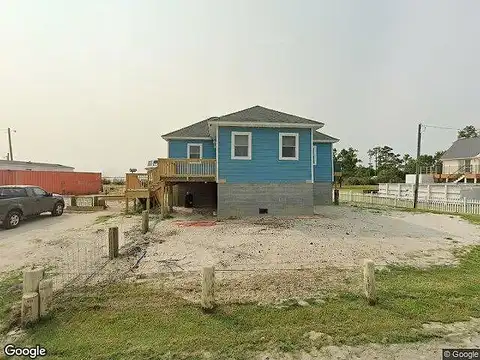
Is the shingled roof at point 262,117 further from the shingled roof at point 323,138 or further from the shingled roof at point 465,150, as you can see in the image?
the shingled roof at point 465,150

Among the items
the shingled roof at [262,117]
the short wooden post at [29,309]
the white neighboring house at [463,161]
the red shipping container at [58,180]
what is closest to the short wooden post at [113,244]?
the short wooden post at [29,309]

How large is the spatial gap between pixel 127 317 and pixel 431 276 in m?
6.07

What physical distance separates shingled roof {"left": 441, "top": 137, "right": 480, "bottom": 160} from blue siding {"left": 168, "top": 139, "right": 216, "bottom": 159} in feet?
127

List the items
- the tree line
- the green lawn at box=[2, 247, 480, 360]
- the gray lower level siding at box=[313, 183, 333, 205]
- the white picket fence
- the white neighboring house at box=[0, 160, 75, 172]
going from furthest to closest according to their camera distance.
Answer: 1. the tree line
2. the white neighboring house at box=[0, 160, 75, 172]
3. the gray lower level siding at box=[313, 183, 333, 205]
4. the white picket fence
5. the green lawn at box=[2, 247, 480, 360]

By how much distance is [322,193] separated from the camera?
22.4 metres

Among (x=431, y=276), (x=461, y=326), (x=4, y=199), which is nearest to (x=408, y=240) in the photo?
(x=431, y=276)

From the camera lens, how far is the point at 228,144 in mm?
14492

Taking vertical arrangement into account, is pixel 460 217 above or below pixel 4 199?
below

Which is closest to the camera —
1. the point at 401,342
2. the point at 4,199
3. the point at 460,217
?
the point at 401,342

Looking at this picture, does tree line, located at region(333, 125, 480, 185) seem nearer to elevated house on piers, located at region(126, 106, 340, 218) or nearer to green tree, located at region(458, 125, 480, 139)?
green tree, located at region(458, 125, 480, 139)

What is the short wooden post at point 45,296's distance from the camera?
440cm

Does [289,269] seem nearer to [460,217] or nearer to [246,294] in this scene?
[246,294]

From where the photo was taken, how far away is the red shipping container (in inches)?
1051

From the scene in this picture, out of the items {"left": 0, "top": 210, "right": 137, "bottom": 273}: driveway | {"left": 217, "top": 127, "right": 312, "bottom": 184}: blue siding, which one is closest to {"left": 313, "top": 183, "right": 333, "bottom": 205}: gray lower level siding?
{"left": 217, "top": 127, "right": 312, "bottom": 184}: blue siding
